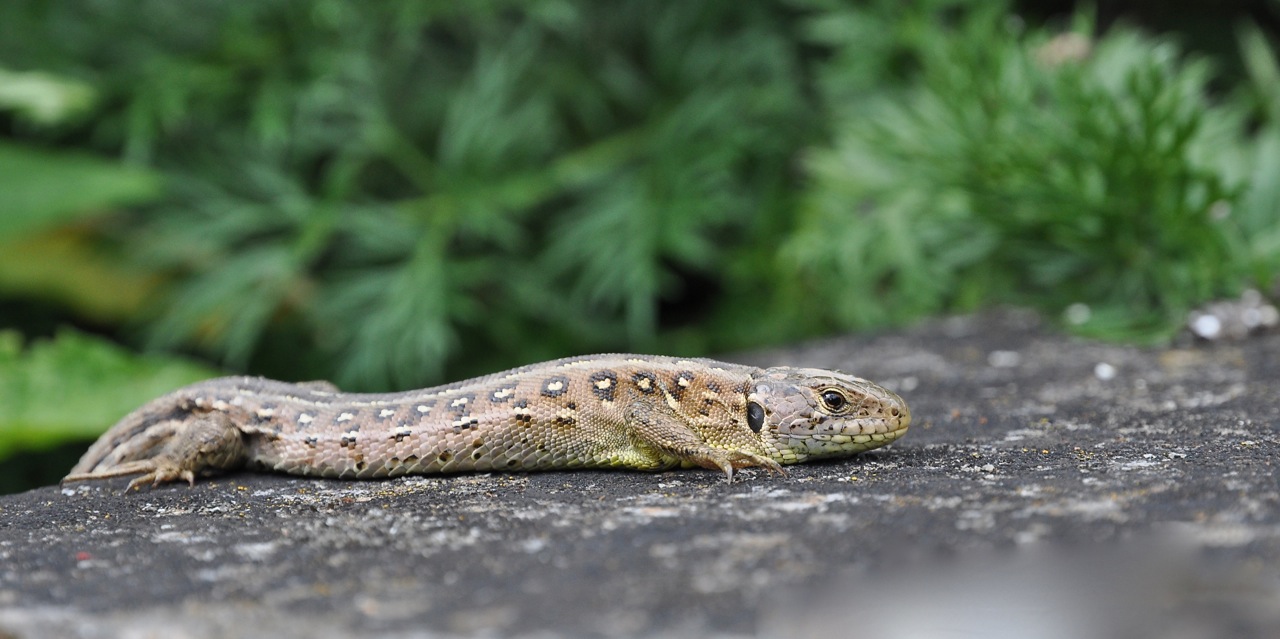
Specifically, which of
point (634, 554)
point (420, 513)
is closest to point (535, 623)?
→ point (634, 554)

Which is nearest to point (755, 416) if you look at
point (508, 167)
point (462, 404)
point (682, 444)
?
point (682, 444)

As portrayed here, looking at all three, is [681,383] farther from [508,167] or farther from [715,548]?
[508,167]

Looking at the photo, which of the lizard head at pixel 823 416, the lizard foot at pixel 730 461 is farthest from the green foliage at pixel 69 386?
the lizard head at pixel 823 416

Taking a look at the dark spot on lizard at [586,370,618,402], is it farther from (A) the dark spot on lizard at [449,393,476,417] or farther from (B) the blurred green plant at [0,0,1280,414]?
(B) the blurred green plant at [0,0,1280,414]

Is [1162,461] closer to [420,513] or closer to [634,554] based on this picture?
[634,554]

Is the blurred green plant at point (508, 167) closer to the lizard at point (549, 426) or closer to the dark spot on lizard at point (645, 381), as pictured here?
the lizard at point (549, 426)

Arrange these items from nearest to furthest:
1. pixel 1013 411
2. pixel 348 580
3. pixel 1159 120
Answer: pixel 348 580, pixel 1013 411, pixel 1159 120
